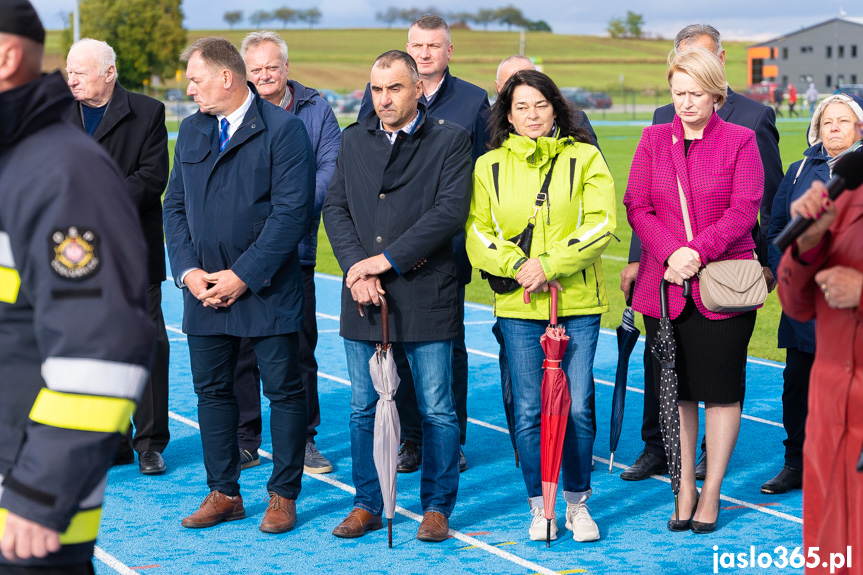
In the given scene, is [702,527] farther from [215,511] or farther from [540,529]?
[215,511]

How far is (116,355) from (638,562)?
3.25 m

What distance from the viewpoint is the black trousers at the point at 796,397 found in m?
5.95

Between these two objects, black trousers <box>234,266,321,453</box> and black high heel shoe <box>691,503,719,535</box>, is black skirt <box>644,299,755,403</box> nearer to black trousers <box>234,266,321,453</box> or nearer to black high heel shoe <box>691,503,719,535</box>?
black high heel shoe <box>691,503,719,535</box>

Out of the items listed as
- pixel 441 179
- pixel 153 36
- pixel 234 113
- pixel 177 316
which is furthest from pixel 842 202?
pixel 153 36

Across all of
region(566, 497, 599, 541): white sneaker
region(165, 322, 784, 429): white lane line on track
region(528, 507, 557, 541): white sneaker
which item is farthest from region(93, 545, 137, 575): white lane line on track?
region(165, 322, 784, 429): white lane line on track

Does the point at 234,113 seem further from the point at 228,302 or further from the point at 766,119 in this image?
the point at 766,119

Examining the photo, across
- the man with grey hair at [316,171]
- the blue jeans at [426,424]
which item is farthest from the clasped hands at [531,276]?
the man with grey hair at [316,171]

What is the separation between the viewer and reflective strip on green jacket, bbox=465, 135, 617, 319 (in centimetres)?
512

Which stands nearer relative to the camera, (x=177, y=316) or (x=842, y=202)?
(x=842, y=202)

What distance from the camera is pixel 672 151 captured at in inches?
205

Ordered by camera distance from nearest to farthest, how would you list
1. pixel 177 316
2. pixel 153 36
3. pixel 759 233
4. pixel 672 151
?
1. pixel 672 151
2. pixel 759 233
3. pixel 177 316
4. pixel 153 36

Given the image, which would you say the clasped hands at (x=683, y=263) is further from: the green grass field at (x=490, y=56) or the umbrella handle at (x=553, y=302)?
the green grass field at (x=490, y=56)

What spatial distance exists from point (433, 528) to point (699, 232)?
6.30 feet

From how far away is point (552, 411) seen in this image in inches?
198
